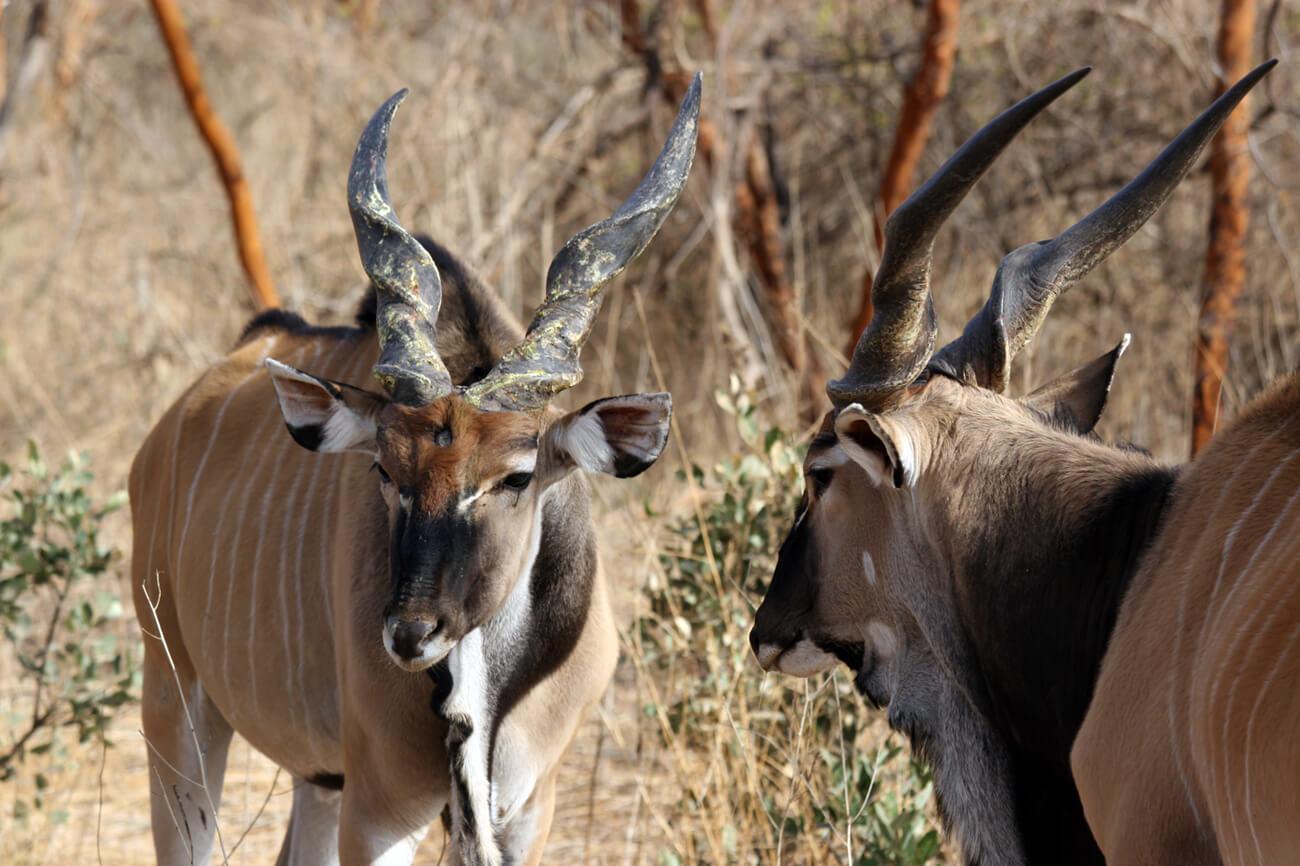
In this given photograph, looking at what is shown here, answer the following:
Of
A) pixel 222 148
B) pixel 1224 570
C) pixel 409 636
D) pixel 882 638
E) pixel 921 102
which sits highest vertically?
pixel 222 148

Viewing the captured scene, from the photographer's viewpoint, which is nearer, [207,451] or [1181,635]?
[1181,635]

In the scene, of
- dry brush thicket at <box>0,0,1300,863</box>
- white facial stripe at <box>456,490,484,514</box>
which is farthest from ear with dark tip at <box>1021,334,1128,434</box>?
dry brush thicket at <box>0,0,1300,863</box>

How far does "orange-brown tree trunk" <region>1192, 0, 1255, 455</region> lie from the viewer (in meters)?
5.45

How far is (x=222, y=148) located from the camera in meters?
6.80

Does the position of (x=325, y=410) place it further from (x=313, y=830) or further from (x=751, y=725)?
(x=751, y=725)

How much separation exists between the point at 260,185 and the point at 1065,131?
4.86 meters

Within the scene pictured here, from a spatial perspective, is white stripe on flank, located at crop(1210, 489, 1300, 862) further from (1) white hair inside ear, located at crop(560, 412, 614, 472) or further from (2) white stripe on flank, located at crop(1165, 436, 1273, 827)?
(1) white hair inside ear, located at crop(560, 412, 614, 472)

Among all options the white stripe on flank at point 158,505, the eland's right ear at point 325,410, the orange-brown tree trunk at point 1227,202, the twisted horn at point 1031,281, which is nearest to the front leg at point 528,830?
the eland's right ear at point 325,410

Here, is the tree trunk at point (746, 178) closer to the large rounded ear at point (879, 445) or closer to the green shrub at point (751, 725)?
the green shrub at point (751, 725)

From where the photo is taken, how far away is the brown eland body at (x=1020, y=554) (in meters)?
2.04

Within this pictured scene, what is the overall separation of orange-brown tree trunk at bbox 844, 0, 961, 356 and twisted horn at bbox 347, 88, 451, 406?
10.6 ft

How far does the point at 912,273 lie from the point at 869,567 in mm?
458

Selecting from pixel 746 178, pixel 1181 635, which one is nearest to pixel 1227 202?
pixel 746 178

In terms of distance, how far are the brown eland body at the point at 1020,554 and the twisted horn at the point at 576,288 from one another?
0.43 meters
